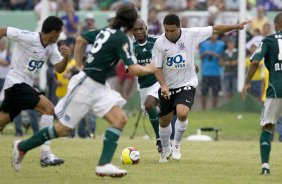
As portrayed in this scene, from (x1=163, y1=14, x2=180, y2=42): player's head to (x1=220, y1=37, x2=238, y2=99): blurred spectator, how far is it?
12861 millimetres

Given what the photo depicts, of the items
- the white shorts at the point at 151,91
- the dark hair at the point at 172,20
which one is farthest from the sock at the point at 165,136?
the dark hair at the point at 172,20

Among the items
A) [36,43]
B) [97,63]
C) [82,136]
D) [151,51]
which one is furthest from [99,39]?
[82,136]

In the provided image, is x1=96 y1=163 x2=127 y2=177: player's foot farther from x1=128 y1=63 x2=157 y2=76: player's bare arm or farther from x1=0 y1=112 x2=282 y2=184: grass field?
x1=128 y1=63 x2=157 y2=76: player's bare arm

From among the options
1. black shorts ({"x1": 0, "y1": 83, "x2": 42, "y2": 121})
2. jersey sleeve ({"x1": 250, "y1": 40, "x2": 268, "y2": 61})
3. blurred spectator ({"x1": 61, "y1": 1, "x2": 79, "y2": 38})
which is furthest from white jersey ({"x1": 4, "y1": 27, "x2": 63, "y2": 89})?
blurred spectator ({"x1": 61, "y1": 1, "x2": 79, "y2": 38})

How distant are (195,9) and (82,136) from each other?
690cm

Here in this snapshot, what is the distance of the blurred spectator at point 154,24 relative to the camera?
29.0 m

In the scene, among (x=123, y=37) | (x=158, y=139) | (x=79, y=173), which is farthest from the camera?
(x=158, y=139)

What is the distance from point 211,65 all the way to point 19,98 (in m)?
14.6

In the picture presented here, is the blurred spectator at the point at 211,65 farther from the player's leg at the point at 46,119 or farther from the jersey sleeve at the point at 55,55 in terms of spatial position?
the player's leg at the point at 46,119

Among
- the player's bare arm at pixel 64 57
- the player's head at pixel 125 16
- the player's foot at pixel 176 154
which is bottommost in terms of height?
the player's foot at pixel 176 154

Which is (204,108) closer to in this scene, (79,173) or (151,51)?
(151,51)

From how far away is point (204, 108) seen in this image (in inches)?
1161

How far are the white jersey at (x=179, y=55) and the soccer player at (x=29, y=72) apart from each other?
6.31ft

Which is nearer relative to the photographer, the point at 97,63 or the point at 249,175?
the point at 97,63
